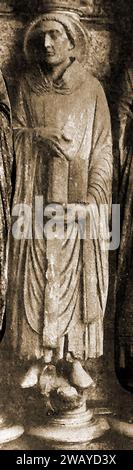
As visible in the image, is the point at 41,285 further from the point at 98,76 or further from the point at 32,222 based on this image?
the point at 98,76

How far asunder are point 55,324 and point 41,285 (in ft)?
0.71

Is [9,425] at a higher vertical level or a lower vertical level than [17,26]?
lower

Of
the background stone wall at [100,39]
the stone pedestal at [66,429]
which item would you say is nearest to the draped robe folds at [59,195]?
the background stone wall at [100,39]

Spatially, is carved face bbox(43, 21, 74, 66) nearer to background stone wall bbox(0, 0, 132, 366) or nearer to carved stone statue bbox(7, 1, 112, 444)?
carved stone statue bbox(7, 1, 112, 444)

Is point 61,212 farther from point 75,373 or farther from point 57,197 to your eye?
point 75,373

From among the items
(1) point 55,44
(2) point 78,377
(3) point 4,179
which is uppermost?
(1) point 55,44

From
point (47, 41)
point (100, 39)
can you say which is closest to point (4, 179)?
point (47, 41)

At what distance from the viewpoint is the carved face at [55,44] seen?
4.60m

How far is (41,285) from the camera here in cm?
467

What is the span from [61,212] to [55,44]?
0.87m

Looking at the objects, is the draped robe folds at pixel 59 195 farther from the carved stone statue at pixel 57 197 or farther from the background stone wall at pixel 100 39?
the background stone wall at pixel 100 39

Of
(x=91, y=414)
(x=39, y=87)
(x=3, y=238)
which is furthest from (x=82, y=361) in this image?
(x=39, y=87)

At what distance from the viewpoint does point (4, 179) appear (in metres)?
4.62

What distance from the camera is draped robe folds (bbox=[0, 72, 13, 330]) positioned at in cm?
460
